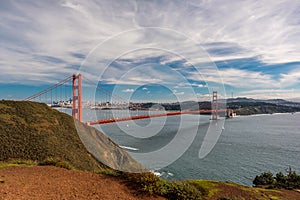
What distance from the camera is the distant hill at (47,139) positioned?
14156 millimetres

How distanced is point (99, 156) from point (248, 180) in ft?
56.8

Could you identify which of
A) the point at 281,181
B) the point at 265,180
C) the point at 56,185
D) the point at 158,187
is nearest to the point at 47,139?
the point at 56,185

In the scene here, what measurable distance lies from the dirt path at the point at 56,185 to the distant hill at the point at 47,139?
18.7ft

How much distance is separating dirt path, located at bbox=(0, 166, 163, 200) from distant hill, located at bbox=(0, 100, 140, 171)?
569 centimetres

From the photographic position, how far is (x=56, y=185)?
259 inches

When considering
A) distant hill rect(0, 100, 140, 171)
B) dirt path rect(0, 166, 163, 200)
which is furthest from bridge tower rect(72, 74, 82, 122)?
dirt path rect(0, 166, 163, 200)

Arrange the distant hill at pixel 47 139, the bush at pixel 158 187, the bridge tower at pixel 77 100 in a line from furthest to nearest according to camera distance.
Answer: the bridge tower at pixel 77 100 < the distant hill at pixel 47 139 < the bush at pixel 158 187

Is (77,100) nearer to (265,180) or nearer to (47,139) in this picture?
(47,139)

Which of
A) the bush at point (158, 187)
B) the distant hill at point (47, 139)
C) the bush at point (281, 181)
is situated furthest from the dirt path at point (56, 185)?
the bush at point (281, 181)

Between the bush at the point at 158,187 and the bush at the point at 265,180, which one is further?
the bush at the point at 265,180

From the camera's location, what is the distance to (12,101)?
919 inches

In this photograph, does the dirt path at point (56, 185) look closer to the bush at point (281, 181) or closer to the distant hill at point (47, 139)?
the distant hill at point (47, 139)

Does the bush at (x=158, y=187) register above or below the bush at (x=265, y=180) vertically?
above

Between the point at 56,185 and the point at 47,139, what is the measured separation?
11518mm
